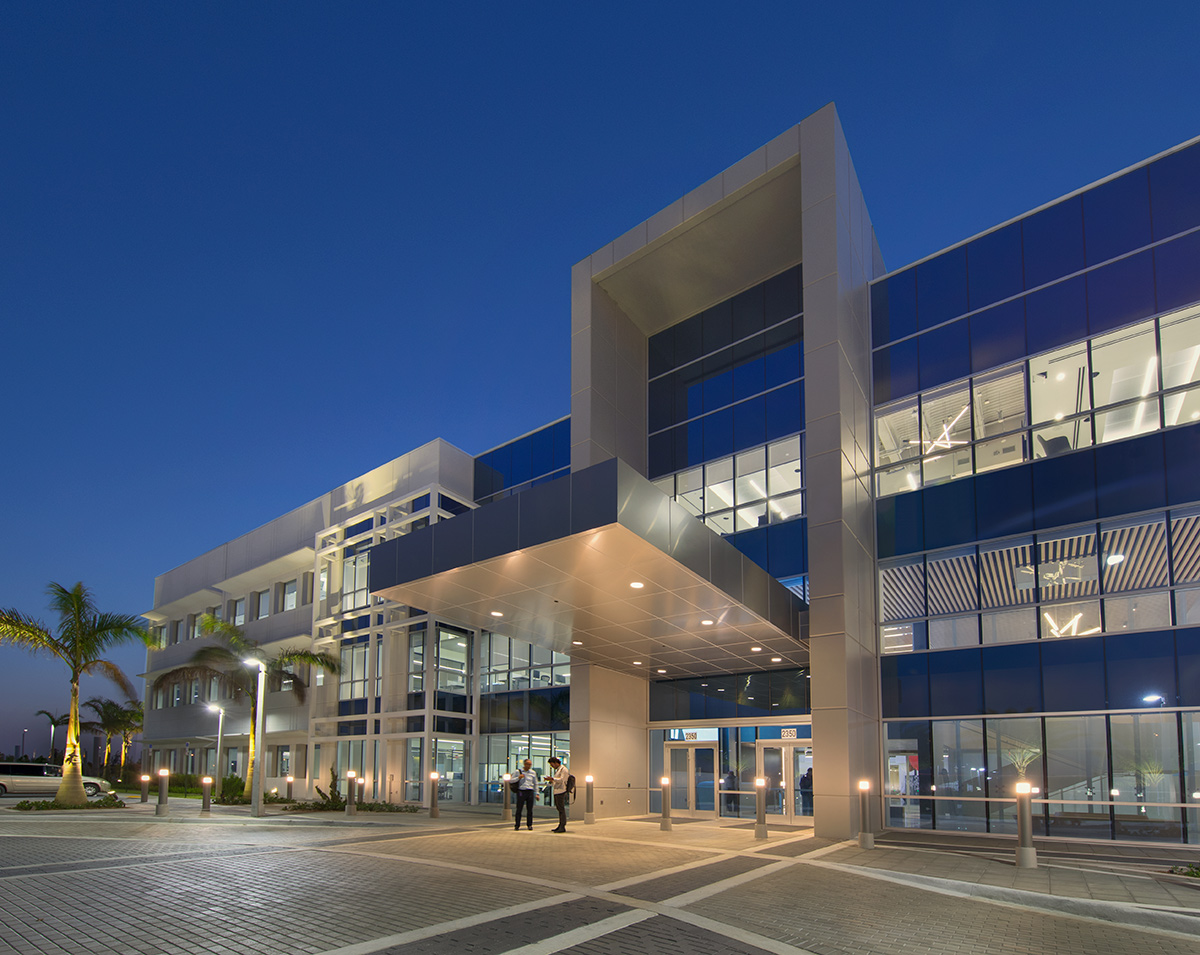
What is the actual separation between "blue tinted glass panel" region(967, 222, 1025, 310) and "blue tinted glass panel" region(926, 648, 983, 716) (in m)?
9.22

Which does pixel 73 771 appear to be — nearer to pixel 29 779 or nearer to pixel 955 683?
pixel 29 779

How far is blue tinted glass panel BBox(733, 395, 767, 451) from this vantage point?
25.4 meters

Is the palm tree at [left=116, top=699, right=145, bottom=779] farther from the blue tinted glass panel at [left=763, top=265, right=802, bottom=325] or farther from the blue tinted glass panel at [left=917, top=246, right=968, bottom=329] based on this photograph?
the blue tinted glass panel at [left=917, top=246, right=968, bottom=329]

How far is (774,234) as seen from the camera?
2567 cm

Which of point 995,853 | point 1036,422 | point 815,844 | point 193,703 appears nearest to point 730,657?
point 815,844

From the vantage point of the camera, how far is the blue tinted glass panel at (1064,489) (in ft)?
65.7

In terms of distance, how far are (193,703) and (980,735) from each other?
4247cm

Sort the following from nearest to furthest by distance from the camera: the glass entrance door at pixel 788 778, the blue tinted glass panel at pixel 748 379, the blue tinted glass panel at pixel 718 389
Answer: the glass entrance door at pixel 788 778 < the blue tinted glass panel at pixel 748 379 < the blue tinted glass panel at pixel 718 389

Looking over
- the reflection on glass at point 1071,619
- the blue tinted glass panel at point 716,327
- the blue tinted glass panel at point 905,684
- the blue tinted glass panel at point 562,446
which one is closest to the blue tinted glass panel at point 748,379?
the blue tinted glass panel at point 716,327

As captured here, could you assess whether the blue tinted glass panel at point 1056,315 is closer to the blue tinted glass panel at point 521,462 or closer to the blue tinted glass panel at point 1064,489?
the blue tinted glass panel at point 1064,489

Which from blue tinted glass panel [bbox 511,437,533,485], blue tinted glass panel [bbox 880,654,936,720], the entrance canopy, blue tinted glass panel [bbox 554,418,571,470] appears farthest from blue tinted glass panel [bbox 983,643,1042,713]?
blue tinted glass panel [bbox 511,437,533,485]

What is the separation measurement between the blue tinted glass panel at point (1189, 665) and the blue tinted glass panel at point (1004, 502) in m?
3.92

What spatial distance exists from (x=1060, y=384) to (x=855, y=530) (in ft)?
20.0

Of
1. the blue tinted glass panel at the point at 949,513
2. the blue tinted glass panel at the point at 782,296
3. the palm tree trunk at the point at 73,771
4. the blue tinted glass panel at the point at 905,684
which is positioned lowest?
the palm tree trunk at the point at 73,771
